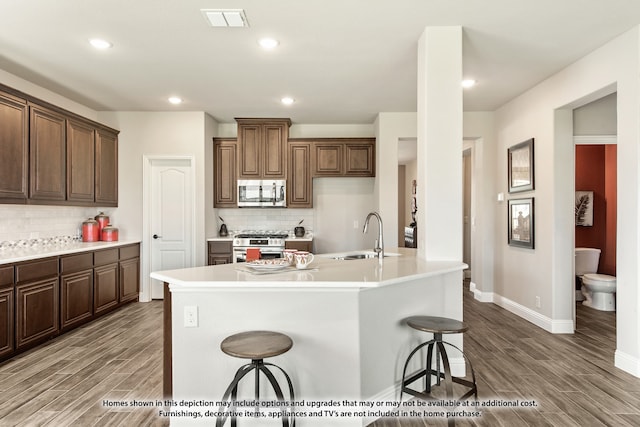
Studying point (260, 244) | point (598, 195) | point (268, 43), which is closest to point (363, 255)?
point (268, 43)

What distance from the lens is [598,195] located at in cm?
579

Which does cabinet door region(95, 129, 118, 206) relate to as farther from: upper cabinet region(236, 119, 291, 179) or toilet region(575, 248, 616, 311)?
toilet region(575, 248, 616, 311)

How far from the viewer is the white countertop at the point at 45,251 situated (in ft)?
11.2

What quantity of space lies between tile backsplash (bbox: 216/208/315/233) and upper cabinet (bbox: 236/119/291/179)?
66cm

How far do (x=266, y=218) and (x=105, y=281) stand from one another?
8.04 feet

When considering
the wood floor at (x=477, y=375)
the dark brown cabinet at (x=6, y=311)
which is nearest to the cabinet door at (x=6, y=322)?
the dark brown cabinet at (x=6, y=311)

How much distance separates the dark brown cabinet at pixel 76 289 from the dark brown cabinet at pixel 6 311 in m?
0.63

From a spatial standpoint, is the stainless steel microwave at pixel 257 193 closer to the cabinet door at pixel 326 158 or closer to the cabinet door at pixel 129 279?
the cabinet door at pixel 326 158

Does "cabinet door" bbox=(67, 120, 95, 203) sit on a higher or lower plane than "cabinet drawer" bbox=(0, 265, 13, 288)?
higher

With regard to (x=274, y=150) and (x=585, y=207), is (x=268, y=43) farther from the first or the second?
(x=585, y=207)

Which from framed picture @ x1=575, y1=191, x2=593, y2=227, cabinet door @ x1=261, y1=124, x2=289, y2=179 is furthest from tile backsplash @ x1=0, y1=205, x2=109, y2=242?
framed picture @ x1=575, y1=191, x2=593, y2=227

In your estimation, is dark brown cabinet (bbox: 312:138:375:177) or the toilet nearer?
the toilet

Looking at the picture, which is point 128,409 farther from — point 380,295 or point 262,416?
point 380,295

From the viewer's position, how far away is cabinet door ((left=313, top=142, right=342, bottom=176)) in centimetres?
592
